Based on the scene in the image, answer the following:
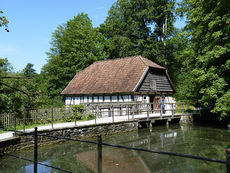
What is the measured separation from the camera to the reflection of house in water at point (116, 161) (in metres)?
8.60

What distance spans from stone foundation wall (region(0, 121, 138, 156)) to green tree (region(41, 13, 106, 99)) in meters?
21.0

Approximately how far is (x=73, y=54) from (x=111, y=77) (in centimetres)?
1307

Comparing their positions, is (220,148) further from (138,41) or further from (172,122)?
(138,41)

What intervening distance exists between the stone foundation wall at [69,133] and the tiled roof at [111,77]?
5812mm

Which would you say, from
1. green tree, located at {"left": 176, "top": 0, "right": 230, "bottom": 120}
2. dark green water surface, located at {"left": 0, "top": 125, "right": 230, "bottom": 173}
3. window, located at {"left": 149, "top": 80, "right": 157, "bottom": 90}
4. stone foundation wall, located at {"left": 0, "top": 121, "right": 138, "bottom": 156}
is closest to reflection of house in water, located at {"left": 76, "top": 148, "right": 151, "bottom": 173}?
dark green water surface, located at {"left": 0, "top": 125, "right": 230, "bottom": 173}

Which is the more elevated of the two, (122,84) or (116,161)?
(122,84)

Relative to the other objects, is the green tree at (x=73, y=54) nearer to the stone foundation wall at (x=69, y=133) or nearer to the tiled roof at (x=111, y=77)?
the tiled roof at (x=111, y=77)

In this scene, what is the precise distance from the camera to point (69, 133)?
14.0 meters

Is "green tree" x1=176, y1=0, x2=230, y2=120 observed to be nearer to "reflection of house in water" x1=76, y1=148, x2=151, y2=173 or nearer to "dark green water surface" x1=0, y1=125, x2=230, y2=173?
"dark green water surface" x1=0, y1=125, x2=230, y2=173

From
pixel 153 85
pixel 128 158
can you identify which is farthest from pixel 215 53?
pixel 128 158

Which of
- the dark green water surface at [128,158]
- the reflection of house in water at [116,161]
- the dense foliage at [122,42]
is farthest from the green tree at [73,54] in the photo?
the reflection of house in water at [116,161]

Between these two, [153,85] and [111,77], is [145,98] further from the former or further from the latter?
[111,77]

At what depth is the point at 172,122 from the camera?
22469 mm

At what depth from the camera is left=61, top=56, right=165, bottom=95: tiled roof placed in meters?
24.0
